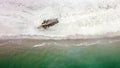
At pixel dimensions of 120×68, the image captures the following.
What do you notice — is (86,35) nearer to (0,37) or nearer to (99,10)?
(99,10)

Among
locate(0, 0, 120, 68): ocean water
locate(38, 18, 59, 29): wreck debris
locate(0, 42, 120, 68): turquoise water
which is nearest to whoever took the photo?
locate(0, 42, 120, 68): turquoise water

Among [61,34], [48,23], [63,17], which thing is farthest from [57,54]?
[63,17]

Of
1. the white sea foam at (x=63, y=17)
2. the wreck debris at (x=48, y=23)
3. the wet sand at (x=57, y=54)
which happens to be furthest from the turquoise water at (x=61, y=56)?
the wreck debris at (x=48, y=23)

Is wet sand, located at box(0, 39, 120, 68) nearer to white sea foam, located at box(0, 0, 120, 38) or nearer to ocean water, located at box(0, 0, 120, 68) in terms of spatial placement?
ocean water, located at box(0, 0, 120, 68)

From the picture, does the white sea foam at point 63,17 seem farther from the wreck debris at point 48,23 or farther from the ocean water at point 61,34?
the wreck debris at point 48,23

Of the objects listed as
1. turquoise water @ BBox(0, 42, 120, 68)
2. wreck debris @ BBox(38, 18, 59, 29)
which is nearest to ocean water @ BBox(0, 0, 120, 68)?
turquoise water @ BBox(0, 42, 120, 68)

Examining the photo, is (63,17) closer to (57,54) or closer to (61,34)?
(61,34)
